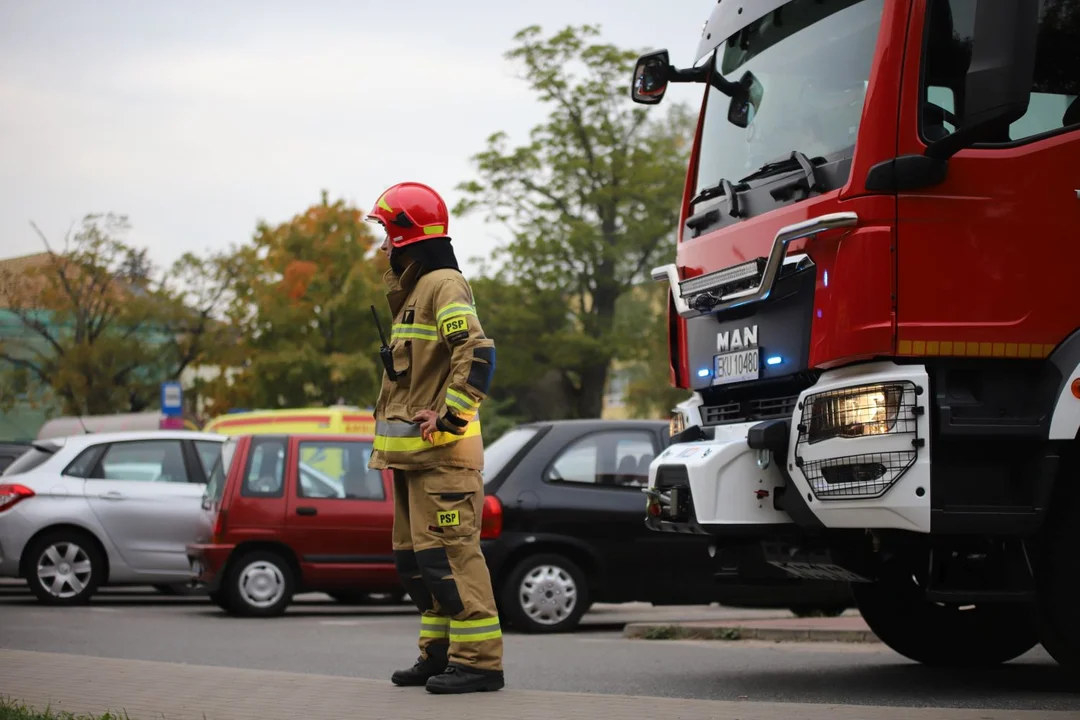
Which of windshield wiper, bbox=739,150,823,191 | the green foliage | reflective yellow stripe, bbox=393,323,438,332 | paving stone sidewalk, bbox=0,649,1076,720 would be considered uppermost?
the green foliage

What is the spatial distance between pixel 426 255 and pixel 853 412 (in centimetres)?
208

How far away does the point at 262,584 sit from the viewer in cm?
1395

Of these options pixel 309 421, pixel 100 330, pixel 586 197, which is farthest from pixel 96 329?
pixel 309 421

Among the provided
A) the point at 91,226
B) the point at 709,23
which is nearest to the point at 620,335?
the point at 91,226

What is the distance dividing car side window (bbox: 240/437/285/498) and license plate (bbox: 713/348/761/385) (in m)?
7.65

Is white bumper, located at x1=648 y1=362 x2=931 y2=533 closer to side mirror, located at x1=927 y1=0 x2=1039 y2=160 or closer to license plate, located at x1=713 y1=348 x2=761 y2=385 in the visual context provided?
license plate, located at x1=713 y1=348 x2=761 y2=385

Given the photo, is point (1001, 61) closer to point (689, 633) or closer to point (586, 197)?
point (689, 633)

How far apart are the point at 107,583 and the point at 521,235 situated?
29.3 meters

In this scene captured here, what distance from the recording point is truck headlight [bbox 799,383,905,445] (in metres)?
6.06

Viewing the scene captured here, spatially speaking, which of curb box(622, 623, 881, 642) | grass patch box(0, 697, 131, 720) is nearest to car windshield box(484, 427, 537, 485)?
curb box(622, 623, 881, 642)

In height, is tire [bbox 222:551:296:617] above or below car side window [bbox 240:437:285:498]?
below

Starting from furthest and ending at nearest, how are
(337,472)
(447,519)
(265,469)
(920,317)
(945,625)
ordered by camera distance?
(337,472) < (265,469) < (945,625) < (447,519) < (920,317)

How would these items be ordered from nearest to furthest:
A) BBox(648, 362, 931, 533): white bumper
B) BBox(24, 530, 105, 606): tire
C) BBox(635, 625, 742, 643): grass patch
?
BBox(648, 362, 931, 533): white bumper < BBox(635, 625, 742, 643): grass patch < BBox(24, 530, 105, 606): tire

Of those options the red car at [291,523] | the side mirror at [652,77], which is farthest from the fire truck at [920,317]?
the red car at [291,523]
